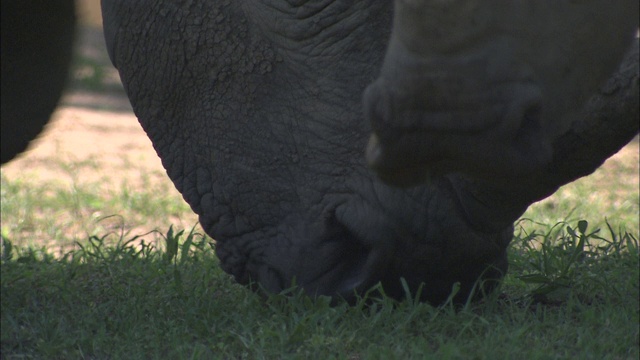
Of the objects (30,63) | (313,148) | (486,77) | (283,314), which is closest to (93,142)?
(30,63)

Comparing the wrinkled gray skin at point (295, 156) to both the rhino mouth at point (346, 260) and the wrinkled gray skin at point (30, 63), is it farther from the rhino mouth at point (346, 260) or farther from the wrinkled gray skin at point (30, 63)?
the wrinkled gray skin at point (30, 63)

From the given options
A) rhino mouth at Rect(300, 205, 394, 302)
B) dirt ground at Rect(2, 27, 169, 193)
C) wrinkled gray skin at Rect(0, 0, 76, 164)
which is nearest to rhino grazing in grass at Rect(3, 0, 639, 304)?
rhino mouth at Rect(300, 205, 394, 302)

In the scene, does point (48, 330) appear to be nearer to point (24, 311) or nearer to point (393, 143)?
point (24, 311)

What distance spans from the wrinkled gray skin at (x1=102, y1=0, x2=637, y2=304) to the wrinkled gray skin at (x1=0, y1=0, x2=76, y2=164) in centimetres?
118

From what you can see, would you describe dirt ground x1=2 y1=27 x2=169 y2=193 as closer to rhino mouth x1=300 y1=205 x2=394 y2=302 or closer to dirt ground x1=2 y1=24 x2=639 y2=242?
dirt ground x1=2 y1=24 x2=639 y2=242

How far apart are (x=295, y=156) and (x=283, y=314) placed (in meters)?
0.42

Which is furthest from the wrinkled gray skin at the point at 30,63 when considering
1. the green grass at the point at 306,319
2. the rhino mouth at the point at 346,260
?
the rhino mouth at the point at 346,260

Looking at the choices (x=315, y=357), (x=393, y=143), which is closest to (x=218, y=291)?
(x=315, y=357)

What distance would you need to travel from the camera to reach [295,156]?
8.71 ft

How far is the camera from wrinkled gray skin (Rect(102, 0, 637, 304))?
251cm

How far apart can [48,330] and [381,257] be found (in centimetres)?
101

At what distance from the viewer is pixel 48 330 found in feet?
9.66

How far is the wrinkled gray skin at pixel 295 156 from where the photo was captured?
2.51 metres

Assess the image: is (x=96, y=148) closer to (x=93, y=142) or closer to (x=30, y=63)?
(x=93, y=142)
